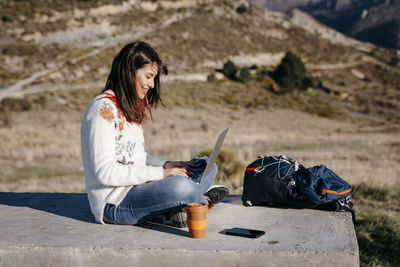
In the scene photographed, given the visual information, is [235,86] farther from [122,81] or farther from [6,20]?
[122,81]

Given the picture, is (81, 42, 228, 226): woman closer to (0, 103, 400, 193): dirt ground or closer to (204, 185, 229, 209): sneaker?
(204, 185, 229, 209): sneaker

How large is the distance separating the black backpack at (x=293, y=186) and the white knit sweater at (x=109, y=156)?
1109 mm

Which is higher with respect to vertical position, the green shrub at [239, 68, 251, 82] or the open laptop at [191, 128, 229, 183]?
the open laptop at [191, 128, 229, 183]

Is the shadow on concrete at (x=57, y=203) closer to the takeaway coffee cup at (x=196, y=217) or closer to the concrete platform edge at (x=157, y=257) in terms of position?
the concrete platform edge at (x=157, y=257)

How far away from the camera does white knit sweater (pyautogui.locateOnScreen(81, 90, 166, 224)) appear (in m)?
3.01

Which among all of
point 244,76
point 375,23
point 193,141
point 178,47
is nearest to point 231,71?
point 244,76

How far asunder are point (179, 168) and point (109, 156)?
684 millimetres

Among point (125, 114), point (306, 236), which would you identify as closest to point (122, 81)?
point (125, 114)

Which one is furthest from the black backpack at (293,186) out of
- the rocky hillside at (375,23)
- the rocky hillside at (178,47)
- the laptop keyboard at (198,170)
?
the rocky hillside at (375,23)

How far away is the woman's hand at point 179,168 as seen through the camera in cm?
330

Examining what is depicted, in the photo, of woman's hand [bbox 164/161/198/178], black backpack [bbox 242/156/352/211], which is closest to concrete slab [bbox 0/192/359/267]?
black backpack [bbox 242/156/352/211]

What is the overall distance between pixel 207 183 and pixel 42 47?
1805 inches

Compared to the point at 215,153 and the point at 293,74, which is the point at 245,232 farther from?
the point at 293,74

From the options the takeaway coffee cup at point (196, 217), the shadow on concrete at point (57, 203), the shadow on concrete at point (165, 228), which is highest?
the takeaway coffee cup at point (196, 217)
